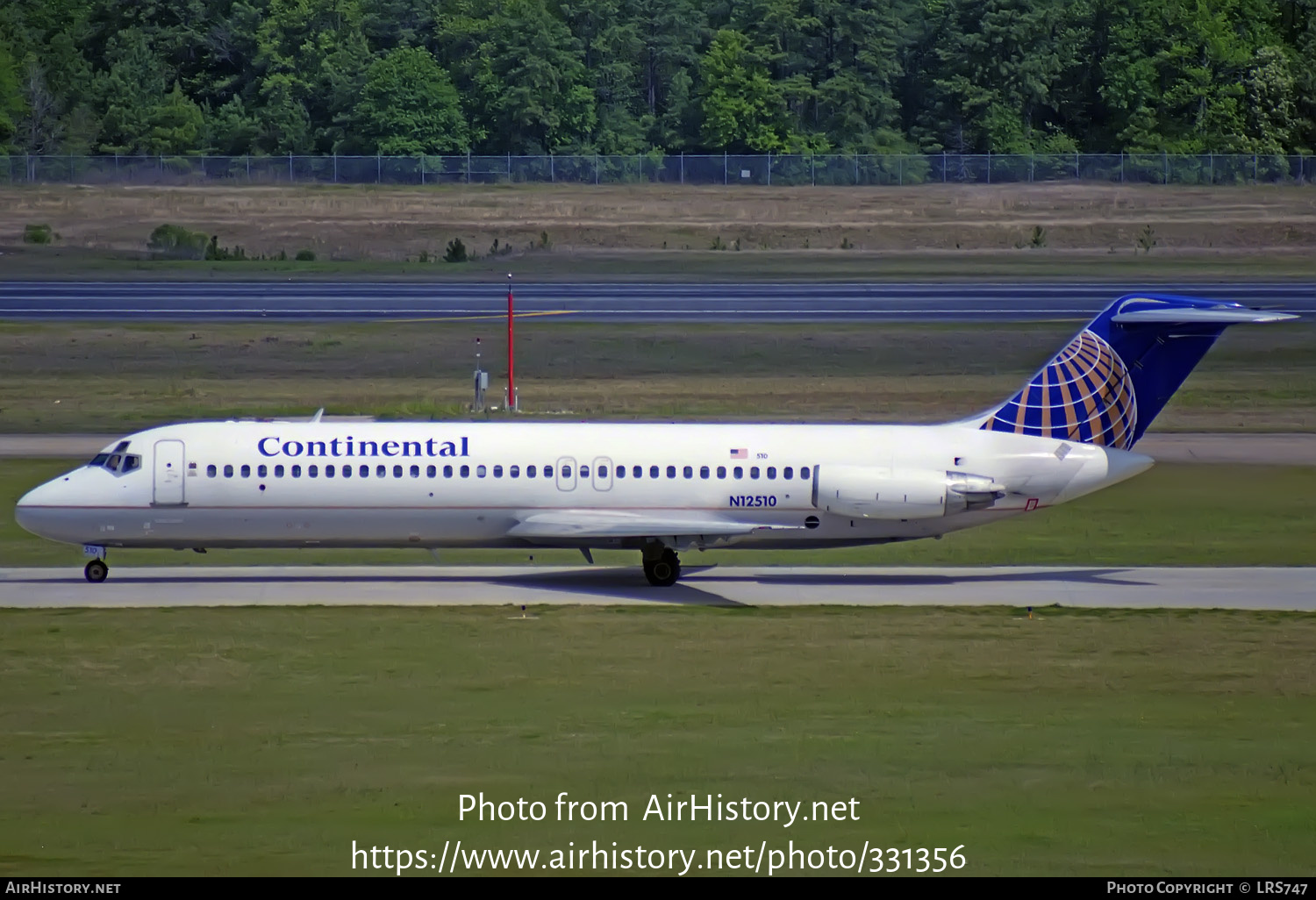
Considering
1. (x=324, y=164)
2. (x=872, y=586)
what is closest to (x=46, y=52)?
→ (x=324, y=164)

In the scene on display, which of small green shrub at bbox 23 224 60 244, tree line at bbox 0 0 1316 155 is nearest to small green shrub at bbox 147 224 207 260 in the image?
small green shrub at bbox 23 224 60 244

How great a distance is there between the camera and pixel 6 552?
3697 cm

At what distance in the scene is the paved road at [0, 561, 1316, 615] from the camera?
3191cm

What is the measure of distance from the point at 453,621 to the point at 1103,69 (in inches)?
4405

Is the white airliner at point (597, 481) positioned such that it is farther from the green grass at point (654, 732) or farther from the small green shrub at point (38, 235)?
the small green shrub at point (38, 235)

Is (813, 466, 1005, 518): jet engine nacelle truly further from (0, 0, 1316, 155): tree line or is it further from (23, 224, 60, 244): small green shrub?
(0, 0, 1316, 155): tree line

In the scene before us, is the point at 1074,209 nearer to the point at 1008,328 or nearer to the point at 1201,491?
the point at 1008,328

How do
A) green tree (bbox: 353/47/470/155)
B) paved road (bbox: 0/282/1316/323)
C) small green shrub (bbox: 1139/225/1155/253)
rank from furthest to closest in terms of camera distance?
1. green tree (bbox: 353/47/470/155)
2. small green shrub (bbox: 1139/225/1155/253)
3. paved road (bbox: 0/282/1316/323)

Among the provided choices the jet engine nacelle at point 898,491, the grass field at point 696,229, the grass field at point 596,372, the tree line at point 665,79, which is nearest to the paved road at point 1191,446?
the grass field at point 596,372

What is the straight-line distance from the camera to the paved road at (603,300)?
7656 centimetres

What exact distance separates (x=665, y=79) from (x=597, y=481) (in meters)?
112

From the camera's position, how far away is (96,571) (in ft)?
110

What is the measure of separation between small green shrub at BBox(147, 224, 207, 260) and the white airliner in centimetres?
7085

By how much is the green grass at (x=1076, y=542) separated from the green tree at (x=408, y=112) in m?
82.9
